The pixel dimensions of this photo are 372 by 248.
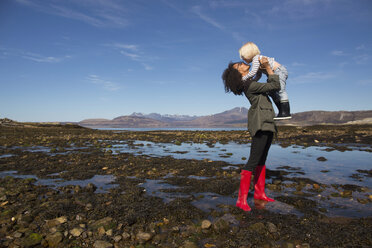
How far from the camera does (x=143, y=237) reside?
3.52 metres

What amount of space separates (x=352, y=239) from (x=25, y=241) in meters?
5.18

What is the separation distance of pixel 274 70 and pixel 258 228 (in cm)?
346

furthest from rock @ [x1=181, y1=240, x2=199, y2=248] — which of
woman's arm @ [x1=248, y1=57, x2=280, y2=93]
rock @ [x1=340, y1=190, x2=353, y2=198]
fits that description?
rock @ [x1=340, y1=190, x2=353, y2=198]

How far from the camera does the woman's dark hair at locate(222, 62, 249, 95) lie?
493 centimetres

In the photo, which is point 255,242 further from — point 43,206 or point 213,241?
point 43,206

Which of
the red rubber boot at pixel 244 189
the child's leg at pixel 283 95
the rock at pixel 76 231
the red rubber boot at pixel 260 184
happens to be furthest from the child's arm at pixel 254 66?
the rock at pixel 76 231

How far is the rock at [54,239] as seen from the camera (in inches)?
134

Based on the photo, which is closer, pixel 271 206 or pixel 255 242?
pixel 255 242

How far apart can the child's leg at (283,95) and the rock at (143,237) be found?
3618mm

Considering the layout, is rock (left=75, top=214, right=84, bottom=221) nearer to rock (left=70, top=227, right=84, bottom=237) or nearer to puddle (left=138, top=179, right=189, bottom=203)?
rock (left=70, top=227, right=84, bottom=237)

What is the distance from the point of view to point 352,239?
3.31m

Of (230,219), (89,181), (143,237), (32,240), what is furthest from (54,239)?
(89,181)

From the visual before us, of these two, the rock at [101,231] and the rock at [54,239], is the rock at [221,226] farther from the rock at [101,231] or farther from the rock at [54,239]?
the rock at [54,239]

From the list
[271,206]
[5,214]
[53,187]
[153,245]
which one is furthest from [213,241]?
[53,187]
